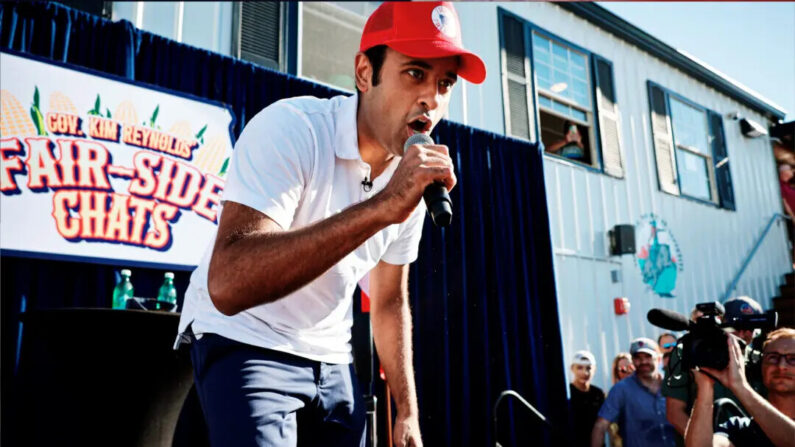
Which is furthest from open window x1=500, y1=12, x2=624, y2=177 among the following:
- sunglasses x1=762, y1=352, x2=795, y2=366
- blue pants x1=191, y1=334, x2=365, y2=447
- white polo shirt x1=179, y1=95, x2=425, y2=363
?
blue pants x1=191, y1=334, x2=365, y2=447

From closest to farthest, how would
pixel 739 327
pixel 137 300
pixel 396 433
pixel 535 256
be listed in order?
pixel 396 433, pixel 739 327, pixel 137 300, pixel 535 256

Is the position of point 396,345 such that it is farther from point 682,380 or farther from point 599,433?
point 599,433

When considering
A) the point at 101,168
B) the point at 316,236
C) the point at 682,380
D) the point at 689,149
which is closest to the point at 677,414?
the point at 682,380

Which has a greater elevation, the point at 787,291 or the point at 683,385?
the point at 787,291

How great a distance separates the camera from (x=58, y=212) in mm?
3762

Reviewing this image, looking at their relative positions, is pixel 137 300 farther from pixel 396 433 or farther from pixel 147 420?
pixel 396 433

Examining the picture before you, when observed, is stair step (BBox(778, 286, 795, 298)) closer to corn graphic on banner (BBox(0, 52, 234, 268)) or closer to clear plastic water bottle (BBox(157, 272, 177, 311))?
corn graphic on banner (BBox(0, 52, 234, 268))

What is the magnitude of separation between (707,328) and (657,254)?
660 centimetres

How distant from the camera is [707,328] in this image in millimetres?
2314

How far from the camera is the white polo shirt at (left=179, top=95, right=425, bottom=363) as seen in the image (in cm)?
124

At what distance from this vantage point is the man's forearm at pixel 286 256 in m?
1.11

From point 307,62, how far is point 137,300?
3.67 meters

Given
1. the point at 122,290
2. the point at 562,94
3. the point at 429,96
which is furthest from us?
the point at 562,94

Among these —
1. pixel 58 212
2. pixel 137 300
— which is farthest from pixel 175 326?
pixel 58 212
